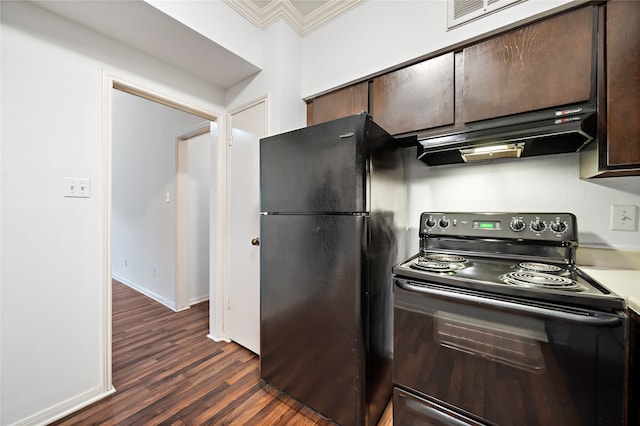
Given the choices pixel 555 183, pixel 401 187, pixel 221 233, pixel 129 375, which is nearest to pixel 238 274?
pixel 221 233

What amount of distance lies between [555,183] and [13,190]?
2961mm

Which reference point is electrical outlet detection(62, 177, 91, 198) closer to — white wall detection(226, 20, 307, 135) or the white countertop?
white wall detection(226, 20, 307, 135)

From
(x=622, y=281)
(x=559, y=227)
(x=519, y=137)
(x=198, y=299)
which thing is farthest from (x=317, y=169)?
(x=198, y=299)

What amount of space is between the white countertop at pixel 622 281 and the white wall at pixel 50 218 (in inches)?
101

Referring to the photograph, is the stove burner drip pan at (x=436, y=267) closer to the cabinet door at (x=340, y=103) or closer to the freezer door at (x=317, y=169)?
the freezer door at (x=317, y=169)

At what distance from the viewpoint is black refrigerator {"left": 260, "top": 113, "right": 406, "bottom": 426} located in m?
1.19

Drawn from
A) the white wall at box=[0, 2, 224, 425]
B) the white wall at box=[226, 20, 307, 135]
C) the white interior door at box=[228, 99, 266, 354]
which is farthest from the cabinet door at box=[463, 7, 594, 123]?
the white wall at box=[0, 2, 224, 425]

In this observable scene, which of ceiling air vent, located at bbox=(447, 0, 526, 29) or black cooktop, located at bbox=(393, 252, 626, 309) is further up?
ceiling air vent, located at bbox=(447, 0, 526, 29)

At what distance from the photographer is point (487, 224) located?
4.50ft

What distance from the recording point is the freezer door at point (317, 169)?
1183 millimetres

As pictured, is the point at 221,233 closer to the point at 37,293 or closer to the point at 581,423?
the point at 37,293

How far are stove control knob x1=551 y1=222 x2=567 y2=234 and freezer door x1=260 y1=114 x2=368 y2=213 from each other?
3.09ft

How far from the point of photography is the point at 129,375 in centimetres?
177

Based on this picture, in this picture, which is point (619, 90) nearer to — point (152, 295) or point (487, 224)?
point (487, 224)
